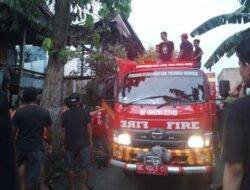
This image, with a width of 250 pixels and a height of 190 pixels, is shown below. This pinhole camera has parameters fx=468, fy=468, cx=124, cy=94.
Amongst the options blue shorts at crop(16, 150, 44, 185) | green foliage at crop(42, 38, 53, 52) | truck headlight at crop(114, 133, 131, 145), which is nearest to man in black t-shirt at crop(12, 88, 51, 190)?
blue shorts at crop(16, 150, 44, 185)

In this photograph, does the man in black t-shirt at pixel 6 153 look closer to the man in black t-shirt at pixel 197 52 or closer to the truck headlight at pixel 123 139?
the truck headlight at pixel 123 139

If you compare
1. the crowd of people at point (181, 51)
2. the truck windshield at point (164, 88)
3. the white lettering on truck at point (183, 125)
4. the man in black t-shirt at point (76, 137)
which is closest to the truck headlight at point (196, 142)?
the white lettering on truck at point (183, 125)

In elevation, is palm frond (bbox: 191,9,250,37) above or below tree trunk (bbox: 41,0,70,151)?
above

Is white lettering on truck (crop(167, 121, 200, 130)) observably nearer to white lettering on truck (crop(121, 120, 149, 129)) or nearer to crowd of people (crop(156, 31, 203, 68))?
white lettering on truck (crop(121, 120, 149, 129))

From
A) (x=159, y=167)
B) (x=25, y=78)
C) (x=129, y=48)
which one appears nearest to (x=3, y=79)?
(x=25, y=78)

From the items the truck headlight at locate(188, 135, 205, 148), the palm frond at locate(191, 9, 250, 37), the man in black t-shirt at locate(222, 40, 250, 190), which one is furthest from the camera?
the palm frond at locate(191, 9, 250, 37)

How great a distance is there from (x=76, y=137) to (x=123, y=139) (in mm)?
891

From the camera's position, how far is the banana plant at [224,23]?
44.9 feet

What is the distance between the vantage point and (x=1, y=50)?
14.8 meters

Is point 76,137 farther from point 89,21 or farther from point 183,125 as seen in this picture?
point 89,21

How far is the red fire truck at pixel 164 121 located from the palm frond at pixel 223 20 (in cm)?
523

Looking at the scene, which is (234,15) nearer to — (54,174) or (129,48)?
(54,174)

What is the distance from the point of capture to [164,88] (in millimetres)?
8578

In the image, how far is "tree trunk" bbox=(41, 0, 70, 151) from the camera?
9531mm
